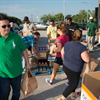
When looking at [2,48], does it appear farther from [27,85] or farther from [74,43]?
[74,43]

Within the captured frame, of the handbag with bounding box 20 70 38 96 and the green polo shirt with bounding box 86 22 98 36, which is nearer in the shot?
the handbag with bounding box 20 70 38 96

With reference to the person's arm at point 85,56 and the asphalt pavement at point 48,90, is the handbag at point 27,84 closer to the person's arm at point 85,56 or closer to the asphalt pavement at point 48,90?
the asphalt pavement at point 48,90

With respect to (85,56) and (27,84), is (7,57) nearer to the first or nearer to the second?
(27,84)

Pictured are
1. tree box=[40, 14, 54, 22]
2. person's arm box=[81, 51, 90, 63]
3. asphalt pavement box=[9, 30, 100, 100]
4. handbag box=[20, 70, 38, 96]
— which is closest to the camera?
person's arm box=[81, 51, 90, 63]

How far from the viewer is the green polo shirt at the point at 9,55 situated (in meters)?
1.97

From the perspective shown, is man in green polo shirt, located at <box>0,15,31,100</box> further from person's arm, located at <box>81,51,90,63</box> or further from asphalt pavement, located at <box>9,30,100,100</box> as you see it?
person's arm, located at <box>81,51,90,63</box>

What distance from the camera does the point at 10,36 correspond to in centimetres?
203

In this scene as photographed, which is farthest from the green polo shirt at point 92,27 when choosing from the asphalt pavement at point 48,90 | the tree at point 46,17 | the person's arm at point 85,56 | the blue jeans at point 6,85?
the tree at point 46,17

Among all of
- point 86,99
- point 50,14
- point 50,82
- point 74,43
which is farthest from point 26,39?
point 50,14

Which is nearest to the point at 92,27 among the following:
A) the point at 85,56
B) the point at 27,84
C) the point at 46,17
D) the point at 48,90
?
the point at 48,90

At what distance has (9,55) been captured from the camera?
6.61 ft

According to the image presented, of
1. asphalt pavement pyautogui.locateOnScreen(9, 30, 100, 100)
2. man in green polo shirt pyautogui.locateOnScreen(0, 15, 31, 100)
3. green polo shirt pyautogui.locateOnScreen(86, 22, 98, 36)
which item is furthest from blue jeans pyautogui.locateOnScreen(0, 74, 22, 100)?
green polo shirt pyautogui.locateOnScreen(86, 22, 98, 36)

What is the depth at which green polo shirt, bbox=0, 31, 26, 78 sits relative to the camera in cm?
197

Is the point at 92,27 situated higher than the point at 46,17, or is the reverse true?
the point at 46,17
